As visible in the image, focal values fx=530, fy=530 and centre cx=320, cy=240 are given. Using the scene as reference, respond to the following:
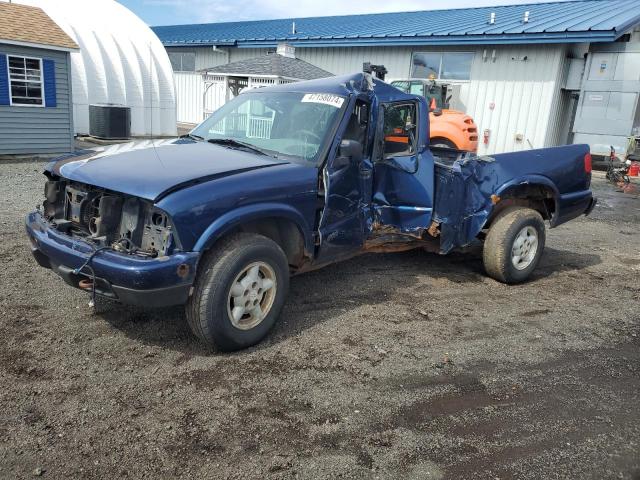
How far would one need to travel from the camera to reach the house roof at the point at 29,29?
13038mm

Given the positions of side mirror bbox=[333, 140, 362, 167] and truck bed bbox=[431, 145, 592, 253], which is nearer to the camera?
side mirror bbox=[333, 140, 362, 167]

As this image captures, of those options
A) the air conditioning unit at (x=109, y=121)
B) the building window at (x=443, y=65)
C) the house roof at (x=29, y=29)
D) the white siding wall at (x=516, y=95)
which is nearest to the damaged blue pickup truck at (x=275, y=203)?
the house roof at (x=29, y=29)

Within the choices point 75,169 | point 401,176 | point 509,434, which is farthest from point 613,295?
point 75,169

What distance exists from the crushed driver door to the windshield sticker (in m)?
0.56

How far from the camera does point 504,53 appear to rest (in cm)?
1792

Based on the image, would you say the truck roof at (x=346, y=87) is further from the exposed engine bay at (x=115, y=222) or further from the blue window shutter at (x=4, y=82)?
the blue window shutter at (x=4, y=82)

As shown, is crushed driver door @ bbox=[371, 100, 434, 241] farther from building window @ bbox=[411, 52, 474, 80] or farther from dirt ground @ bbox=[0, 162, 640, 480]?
building window @ bbox=[411, 52, 474, 80]

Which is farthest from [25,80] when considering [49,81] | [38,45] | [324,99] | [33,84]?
[324,99]

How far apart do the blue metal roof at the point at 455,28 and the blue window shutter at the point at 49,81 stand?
11.2 m

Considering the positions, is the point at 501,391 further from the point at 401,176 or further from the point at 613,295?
the point at 613,295

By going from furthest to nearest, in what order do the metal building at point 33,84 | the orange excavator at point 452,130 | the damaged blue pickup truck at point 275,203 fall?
the orange excavator at point 452,130
the metal building at point 33,84
the damaged blue pickup truck at point 275,203

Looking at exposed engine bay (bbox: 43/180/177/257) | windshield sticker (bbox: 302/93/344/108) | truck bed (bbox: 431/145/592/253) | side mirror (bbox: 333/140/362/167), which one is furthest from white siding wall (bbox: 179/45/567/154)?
exposed engine bay (bbox: 43/180/177/257)

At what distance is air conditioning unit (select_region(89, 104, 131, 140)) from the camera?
1664cm

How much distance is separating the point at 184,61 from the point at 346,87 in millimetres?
26421
